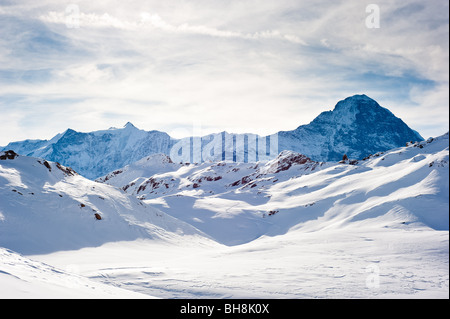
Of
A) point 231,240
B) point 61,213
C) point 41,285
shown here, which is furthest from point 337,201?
point 41,285

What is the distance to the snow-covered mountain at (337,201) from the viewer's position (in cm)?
2862

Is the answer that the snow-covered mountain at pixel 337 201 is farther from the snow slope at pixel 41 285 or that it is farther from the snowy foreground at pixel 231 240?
the snow slope at pixel 41 285

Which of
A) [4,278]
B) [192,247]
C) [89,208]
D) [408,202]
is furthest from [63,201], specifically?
[408,202]

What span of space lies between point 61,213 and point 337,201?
33.7m

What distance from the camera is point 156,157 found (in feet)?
498

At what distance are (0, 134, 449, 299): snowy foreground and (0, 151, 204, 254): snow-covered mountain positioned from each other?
0.42 feet

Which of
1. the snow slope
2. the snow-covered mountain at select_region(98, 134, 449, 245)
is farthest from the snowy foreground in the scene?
the snow-covered mountain at select_region(98, 134, 449, 245)

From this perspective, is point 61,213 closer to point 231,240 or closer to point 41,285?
point 41,285

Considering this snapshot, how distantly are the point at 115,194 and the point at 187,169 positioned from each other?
90603 millimetres

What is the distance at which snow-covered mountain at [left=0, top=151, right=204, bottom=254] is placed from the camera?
2286 centimetres

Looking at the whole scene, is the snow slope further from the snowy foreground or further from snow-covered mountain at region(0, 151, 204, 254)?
snow-covered mountain at region(0, 151, 204, 254)

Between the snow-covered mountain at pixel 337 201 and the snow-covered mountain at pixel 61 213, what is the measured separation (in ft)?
48.0

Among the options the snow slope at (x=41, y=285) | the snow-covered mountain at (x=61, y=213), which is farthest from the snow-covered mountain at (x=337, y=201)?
the snow slope at (x=41, y=285)
